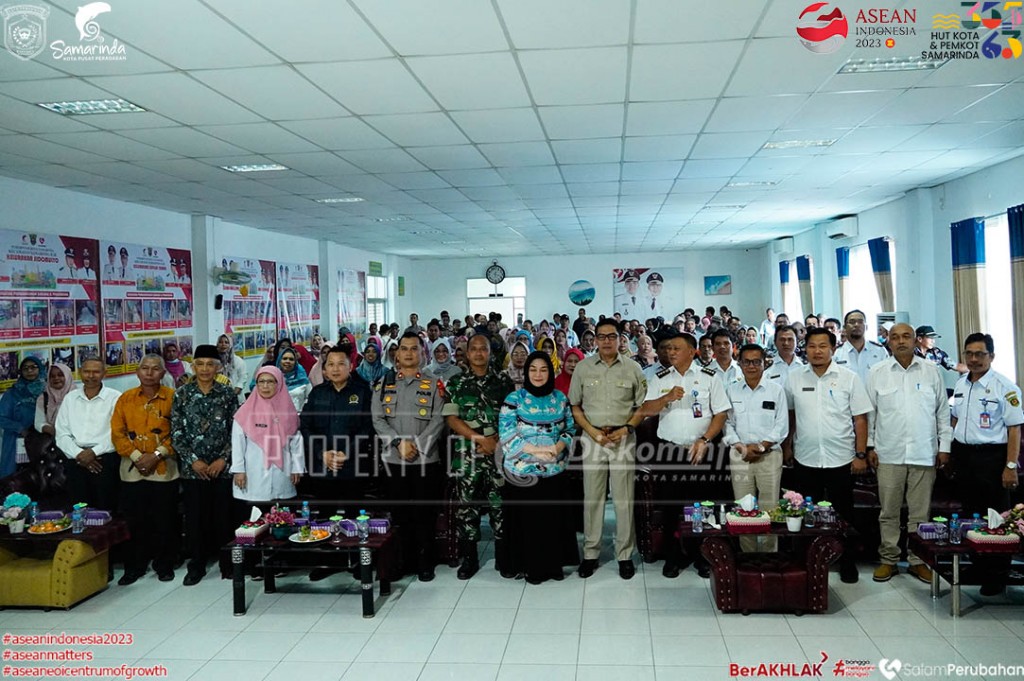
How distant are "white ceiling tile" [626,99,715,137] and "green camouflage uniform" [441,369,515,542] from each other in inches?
89.2

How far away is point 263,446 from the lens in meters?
4.90

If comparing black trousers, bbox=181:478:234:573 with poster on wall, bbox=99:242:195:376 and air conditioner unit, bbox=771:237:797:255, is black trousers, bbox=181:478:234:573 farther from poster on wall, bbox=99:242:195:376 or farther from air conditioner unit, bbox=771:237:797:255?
air conditioner unit, bbox=771:237:797:255

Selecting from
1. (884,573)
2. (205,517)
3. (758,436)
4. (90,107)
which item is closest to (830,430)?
(758,436)

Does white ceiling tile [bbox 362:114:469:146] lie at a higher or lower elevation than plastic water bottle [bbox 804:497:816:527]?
higher

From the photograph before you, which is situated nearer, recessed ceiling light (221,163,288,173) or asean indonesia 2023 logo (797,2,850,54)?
asean indonesia 2023 logo (797,2,850,54)

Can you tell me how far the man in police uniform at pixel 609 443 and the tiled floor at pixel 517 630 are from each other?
29 cm

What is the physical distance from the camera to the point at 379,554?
14.9ft

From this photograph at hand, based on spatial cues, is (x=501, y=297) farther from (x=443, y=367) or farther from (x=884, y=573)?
(x=884, y=573)

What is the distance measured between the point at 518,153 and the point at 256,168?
265cm

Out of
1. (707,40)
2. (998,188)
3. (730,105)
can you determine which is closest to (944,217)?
(998,188)

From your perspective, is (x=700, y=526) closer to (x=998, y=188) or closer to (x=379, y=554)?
(x=379, y=554)

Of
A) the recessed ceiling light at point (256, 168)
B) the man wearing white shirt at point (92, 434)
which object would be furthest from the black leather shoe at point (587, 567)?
the recessed ceiling light at point (256, 168)

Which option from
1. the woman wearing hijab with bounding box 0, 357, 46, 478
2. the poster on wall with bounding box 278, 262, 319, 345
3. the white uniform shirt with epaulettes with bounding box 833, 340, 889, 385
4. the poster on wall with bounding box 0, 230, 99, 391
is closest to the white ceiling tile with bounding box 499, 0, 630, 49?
the white uniform shirt with epaulettes with bounding box 833, 340, 889, 385

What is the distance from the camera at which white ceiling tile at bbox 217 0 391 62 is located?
3293 millimetres
